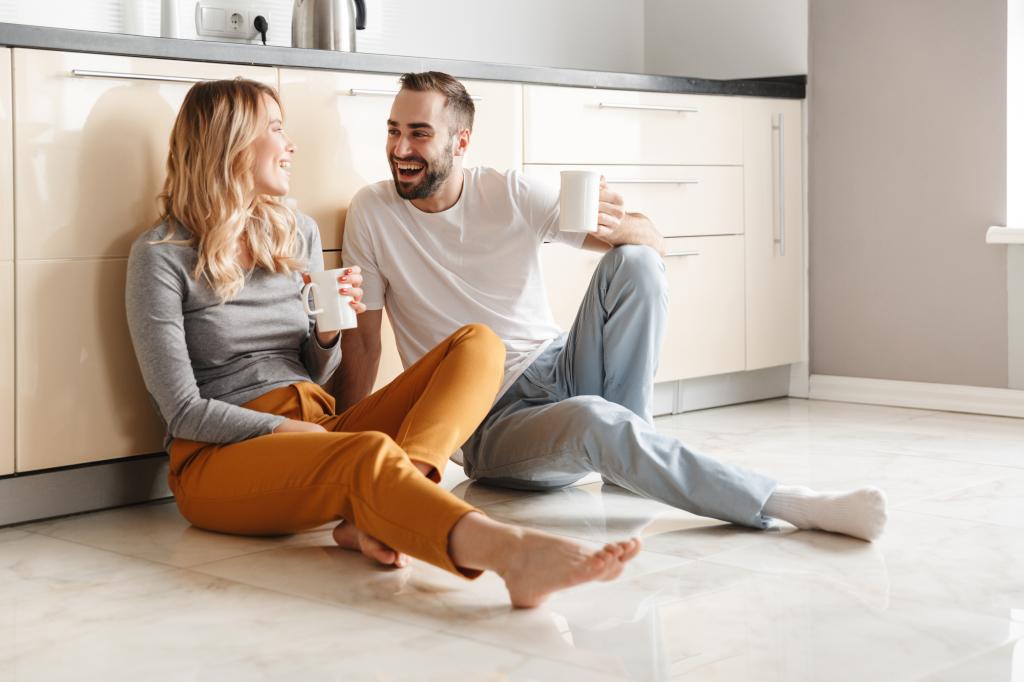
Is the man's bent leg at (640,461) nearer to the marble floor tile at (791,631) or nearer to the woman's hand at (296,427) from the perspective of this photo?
the marble floor tile at (791,631)

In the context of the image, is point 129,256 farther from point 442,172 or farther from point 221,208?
→ point 442,172

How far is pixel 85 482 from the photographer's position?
2.42 meters

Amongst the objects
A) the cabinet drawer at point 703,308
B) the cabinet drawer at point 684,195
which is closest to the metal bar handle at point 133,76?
the cabinet drawer at point 684,195

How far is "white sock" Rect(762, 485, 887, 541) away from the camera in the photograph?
211cm

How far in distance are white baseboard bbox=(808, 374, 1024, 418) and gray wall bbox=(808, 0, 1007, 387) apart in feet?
0.09

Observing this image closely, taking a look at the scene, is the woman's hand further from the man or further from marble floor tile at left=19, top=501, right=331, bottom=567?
the man

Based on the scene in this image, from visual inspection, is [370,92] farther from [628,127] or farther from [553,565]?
[553,565]

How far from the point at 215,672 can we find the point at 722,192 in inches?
97.7

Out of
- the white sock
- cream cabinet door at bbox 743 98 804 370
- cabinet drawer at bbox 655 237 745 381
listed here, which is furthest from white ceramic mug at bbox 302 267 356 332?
cream cabinet door at bbox 743 98 804 370

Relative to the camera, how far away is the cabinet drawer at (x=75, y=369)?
2279 mm

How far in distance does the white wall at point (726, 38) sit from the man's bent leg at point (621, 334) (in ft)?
5.61

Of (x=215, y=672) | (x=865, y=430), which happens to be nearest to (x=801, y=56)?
(x=865, y=430)

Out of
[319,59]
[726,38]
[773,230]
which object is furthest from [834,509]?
[726,38]

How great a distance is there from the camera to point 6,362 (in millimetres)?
2252
